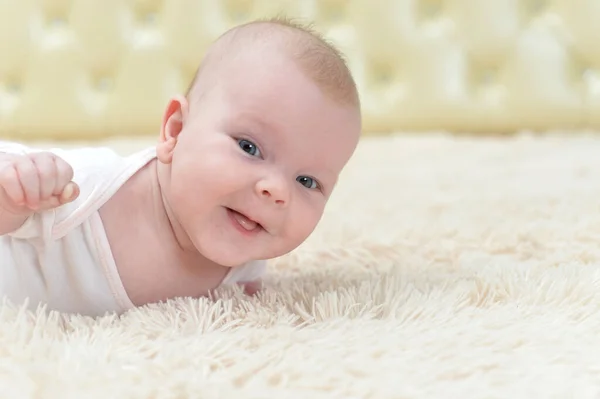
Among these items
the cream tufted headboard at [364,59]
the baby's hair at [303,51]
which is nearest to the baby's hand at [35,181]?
the baby's hair at [303,51]

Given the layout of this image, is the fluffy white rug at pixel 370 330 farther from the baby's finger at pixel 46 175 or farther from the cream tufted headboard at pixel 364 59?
the cream tufted headboard at pixel 364 59

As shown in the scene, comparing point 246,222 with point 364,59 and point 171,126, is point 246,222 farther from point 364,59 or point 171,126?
point 364,59

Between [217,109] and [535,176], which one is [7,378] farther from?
[535,176]

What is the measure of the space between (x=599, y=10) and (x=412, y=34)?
0.54 m

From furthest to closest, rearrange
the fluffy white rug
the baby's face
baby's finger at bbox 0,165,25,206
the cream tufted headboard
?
the cream tufted headboard, the baby's face, baby's finger at bbox 0,165,25,206, the fluffy white rug

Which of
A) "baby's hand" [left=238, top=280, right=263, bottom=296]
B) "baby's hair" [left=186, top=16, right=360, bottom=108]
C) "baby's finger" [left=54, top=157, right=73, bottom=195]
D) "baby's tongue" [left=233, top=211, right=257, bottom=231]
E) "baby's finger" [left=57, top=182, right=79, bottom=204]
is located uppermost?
"baby's hair" [left=186, top=16, right=360, bottom=108]

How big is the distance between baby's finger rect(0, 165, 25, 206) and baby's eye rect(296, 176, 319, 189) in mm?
304

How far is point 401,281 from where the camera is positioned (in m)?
0.92

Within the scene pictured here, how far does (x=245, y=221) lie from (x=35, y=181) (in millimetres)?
234

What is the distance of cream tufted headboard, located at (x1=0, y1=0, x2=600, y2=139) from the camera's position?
2.23m

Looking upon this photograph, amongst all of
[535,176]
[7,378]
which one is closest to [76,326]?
[7,378]

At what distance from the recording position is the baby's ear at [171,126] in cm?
92

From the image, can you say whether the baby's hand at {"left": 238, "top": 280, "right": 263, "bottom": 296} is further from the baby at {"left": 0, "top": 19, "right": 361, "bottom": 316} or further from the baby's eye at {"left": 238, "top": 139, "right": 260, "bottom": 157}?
the baby's eye at {"left": 238, "top": 139, "right": 260, "bottom": 157}

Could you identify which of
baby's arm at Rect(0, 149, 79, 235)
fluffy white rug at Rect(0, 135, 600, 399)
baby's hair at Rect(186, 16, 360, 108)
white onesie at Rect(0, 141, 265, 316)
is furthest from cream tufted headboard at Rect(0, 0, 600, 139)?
baby's arm at Rect(0, 149, 79, 235)
